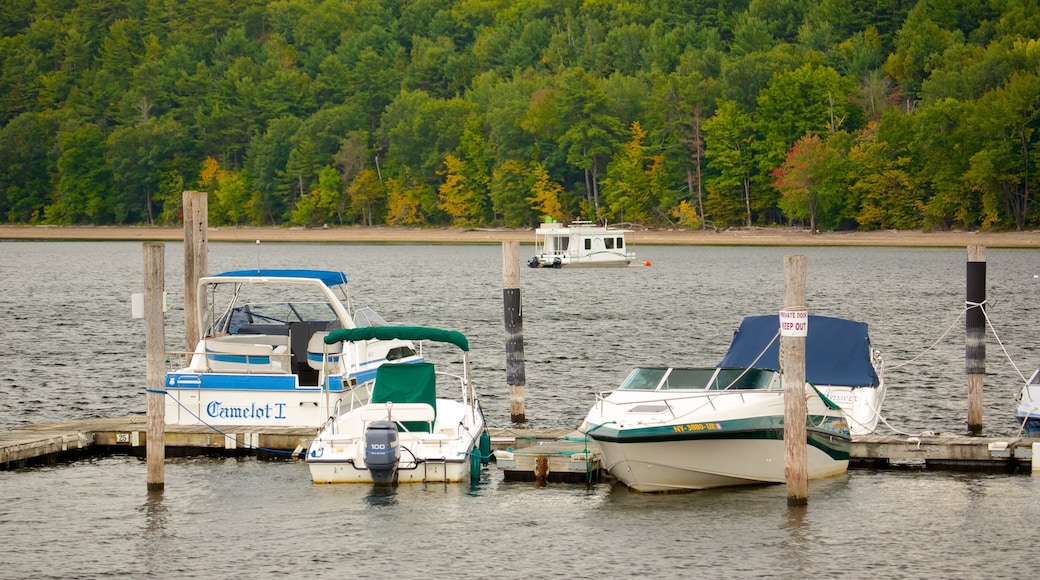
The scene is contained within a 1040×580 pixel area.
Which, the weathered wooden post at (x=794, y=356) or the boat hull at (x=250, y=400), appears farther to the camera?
the boat hull at (x=250, y=400)

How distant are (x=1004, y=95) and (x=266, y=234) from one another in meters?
77.1

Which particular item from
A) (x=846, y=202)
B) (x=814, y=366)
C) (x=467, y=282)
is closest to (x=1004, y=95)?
(x=846, y=202)

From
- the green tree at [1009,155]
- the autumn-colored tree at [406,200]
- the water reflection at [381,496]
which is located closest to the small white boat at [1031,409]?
the water reflection at [381,496]

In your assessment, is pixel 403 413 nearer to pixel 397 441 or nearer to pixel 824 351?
pixel 397 441

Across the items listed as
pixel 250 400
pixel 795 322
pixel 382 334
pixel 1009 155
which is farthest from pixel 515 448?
pixel 1009 155

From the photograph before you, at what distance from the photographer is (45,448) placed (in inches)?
965

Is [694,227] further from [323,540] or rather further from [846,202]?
[323,540]

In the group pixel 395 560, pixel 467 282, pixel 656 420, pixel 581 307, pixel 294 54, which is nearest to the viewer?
pixel 395 560

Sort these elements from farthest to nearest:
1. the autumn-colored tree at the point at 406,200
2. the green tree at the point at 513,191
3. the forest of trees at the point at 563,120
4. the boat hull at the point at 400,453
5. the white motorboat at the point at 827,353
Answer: the autumn-colored tree at the point at 406,200, the green tree at the point at 513,191, the forest of trees at the point at 563,120, the white motorboat at the point at 827,353, the boat hull at the point at 400,453

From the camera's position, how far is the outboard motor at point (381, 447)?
21.8 meters

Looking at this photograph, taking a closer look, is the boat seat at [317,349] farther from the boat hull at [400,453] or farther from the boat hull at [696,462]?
the boat hull at [696,462]

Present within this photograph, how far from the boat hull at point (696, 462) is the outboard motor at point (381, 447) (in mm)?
3078

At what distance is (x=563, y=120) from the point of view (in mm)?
134000

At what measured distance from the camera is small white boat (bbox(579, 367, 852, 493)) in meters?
21.4
